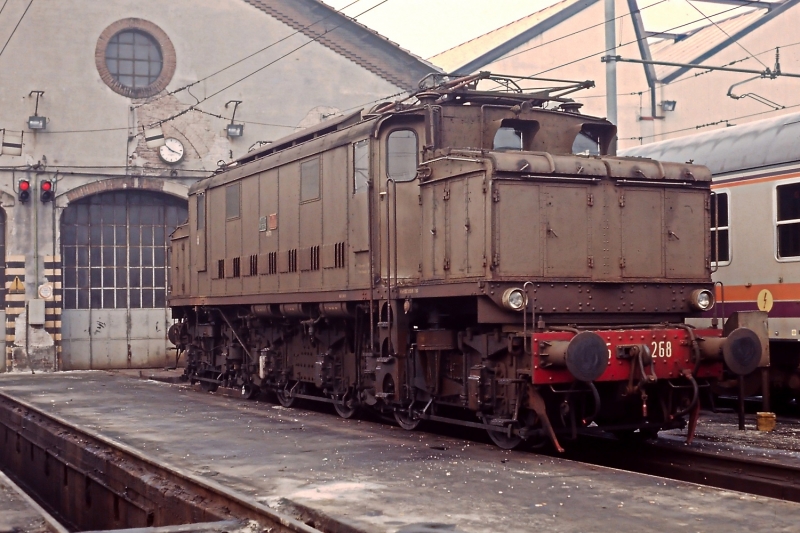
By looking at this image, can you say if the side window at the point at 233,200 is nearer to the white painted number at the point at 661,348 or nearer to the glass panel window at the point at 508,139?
the glass panel window at the point at 508,139

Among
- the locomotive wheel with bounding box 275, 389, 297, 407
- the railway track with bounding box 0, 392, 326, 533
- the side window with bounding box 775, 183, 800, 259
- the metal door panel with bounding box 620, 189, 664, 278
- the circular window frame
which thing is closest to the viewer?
the railway track with bounding box 0, 392, 326, 533

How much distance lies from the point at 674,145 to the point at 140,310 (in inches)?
672

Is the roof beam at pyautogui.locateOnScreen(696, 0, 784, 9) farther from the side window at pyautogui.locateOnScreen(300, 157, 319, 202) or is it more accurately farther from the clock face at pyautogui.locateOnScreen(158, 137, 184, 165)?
the side window at pyautogui.locateOnScreen(300, 157, 319, 202)

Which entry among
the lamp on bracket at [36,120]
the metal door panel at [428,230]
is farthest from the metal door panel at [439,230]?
the lamp on bracket at [36,120]

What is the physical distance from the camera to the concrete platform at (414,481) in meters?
7.22

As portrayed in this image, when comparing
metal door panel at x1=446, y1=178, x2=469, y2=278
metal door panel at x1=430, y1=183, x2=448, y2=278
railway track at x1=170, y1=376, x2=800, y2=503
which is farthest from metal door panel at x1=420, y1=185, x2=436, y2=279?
railway track at x1=170, y1=376, x2=800, y2=503

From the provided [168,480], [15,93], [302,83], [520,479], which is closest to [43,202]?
[15,93]

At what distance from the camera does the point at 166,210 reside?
2927 centimetres

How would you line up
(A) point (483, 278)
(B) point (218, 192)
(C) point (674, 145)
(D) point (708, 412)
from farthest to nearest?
1. (B) point (218, 192)
2. (C) point (674, 145)
3. (D) point (708, 412)
4. (A) point (483, 278)

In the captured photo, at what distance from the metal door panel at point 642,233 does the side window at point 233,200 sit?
808cm

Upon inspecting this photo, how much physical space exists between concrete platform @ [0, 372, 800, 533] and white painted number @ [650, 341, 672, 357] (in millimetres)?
1598

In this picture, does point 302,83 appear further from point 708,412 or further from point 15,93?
point 708,412

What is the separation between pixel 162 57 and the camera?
2836 cm

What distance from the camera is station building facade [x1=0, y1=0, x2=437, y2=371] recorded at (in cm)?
2709
